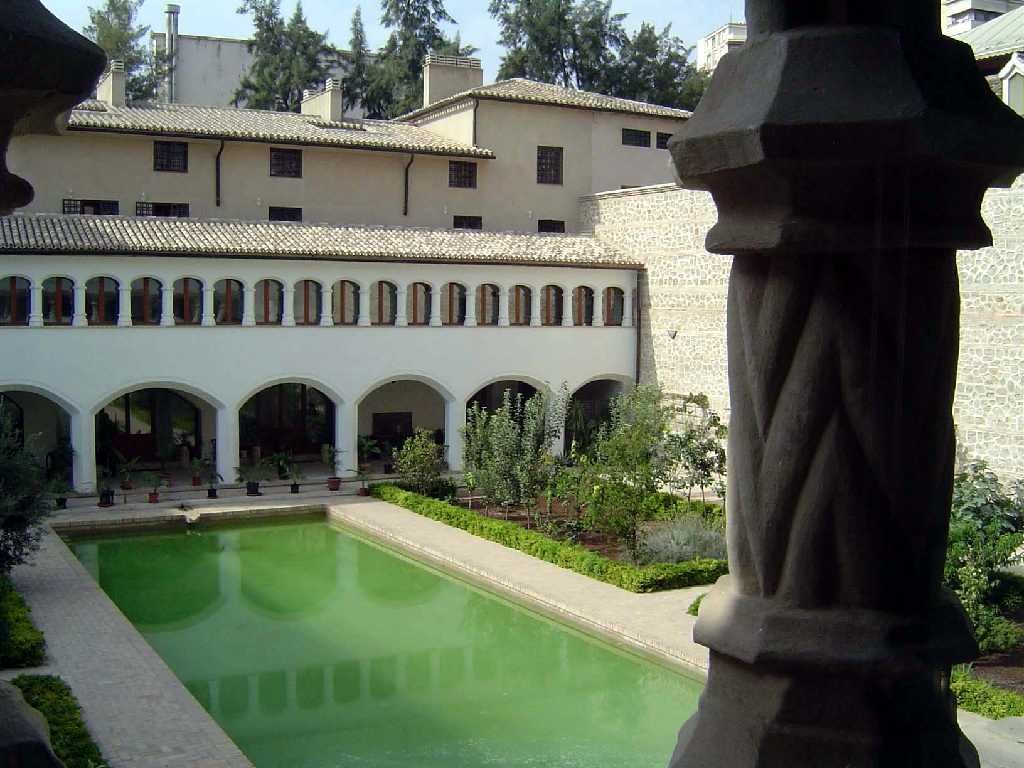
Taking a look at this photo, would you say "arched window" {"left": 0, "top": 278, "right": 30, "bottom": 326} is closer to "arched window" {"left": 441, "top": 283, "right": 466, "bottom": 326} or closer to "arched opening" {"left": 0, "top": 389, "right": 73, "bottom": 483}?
"arched opening" {"left": 0, "top": 389, "right": 73, "bottom": 483}

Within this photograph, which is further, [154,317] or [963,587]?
[154,317]

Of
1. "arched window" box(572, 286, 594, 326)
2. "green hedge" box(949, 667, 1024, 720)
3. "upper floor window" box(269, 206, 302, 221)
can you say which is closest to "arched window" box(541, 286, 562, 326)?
"arched window" box(572, 286, 594, 326)

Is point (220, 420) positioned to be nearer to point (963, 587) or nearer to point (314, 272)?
point (314, 272)

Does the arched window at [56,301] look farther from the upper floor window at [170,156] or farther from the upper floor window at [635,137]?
the upper floor window at [635,137]

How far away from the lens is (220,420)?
23.3 m

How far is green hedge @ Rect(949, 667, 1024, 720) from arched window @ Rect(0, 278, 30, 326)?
1712 cm

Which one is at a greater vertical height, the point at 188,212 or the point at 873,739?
the point at 188,212

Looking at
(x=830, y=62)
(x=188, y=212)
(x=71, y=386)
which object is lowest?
(x=71, y=386)

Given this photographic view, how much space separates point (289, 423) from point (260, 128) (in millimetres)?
6906

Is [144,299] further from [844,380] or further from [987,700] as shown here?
[844,380]

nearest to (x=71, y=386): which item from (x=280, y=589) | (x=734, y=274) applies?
(x=280, y=589)

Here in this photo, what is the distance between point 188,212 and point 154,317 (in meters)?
4.73

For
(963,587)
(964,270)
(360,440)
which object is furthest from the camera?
(360,440)

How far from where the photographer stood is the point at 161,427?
85.9ft
